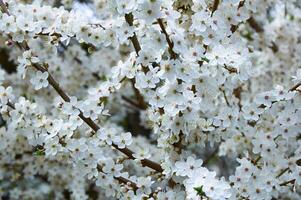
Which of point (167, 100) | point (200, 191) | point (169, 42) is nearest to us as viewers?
point (200, 191)

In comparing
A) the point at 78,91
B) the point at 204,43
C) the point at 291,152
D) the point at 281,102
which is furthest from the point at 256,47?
the point at 204,43

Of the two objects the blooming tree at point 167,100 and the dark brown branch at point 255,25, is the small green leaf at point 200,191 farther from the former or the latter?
the dark brown branch at point 255,25

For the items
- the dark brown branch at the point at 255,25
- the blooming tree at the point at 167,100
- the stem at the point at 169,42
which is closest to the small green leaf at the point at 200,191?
the blooming tree at the point at 167,100

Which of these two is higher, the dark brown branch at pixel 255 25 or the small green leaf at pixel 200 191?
the dark brown branch at pixel 255 25

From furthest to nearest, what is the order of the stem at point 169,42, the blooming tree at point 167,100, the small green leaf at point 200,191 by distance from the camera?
the blooming tree at point 167,100 < the stem at point 169,42 < the small green leaf at point 200,191

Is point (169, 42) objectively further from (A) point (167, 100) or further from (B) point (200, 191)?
(B) point (200, 191)

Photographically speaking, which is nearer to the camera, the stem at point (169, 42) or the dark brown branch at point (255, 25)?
the stem at point (169, 42)

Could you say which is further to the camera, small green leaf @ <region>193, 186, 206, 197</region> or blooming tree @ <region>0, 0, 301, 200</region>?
blooming tree @ <region>0, 0, 301, 200</region>

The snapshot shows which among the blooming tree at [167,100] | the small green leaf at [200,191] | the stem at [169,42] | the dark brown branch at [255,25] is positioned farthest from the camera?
the dark brown branch at [255,25]

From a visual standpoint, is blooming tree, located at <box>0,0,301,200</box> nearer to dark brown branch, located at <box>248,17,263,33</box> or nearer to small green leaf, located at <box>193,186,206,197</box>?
small green leaf, located at <box>193,186,206,197</box>

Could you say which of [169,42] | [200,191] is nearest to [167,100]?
[169,42]

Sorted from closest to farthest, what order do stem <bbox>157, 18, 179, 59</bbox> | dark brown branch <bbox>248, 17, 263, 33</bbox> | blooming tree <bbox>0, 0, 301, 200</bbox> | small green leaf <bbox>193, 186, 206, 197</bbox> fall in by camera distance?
small green leaf <bbox>193, 186, 206, 197</bbox>
stem <bbox>157, 18, 179, 59</bbox>
blooming tree <bbox>0, 0, 301, 200</bbox>
dark brown branch <bbox>248, 17, 263, 33</bbox>

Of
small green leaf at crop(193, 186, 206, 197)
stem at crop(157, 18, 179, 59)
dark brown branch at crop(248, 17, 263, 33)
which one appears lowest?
small green leaf at crop(193, 186, 206, 197)

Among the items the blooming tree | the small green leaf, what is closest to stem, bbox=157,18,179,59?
the blooming tree
